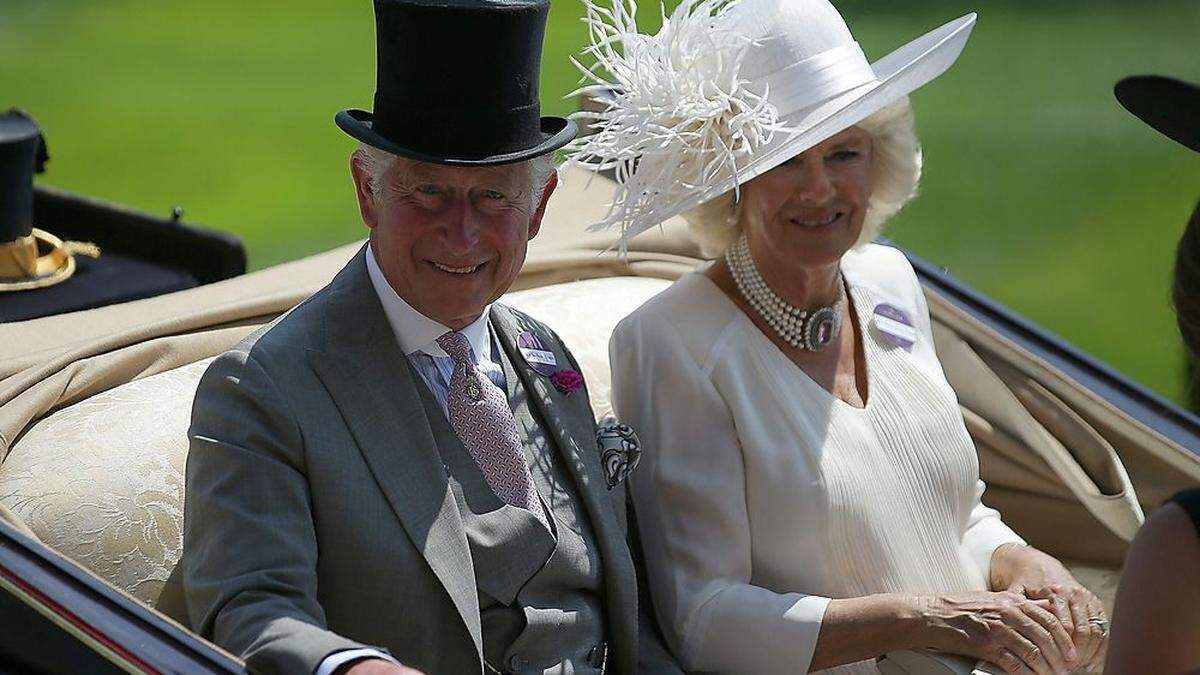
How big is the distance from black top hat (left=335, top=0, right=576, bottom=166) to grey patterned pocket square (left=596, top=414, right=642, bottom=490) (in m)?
0.47

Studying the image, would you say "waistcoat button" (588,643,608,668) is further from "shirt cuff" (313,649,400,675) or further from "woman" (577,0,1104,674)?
"shirt cuff" (313,649,400,675)

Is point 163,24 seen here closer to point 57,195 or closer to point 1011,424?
point 57,195

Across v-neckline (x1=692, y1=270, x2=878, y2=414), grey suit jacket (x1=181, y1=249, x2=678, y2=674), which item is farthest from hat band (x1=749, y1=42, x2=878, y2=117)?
grey suit jacket (x1=181, y1=249, x2=678, y2=674)

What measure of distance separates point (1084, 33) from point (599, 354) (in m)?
8.93

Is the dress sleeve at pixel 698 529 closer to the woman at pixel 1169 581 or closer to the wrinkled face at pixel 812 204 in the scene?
the wrinkled face at pixel 812 204

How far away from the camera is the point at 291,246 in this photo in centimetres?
825

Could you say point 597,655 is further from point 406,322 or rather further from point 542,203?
point 542,203

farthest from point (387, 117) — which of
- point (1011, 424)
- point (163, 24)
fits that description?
point (163, 24)

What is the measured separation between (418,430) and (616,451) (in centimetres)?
37

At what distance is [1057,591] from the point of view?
277cm

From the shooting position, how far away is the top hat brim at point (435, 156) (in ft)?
7.55

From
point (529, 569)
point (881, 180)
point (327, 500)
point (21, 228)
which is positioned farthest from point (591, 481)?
point (21, 228)

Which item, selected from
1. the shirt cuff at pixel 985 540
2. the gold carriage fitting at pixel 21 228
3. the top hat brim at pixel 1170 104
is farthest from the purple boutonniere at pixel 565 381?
the gold carriage fitting at pixel 21 228

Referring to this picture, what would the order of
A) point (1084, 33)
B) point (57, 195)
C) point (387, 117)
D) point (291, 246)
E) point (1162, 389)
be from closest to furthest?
point (387, 117) → point (57, 195) → point (1162, 389) → point (291, 246) → point (1084, 33)
